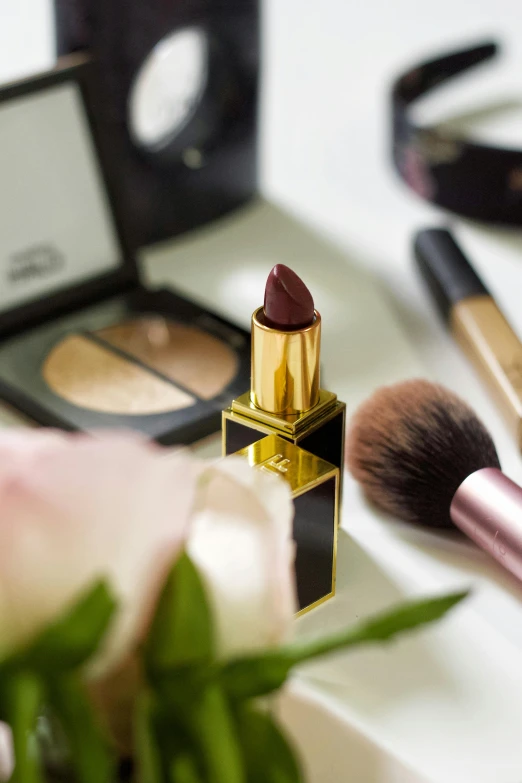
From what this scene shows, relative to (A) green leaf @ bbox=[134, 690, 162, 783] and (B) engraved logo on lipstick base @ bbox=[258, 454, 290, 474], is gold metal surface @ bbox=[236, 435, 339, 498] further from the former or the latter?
(A) green leaf @ bbox=[134, 690, 162, 783]

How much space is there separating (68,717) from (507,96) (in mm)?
852

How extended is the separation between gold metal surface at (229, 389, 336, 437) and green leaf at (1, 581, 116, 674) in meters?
0.25

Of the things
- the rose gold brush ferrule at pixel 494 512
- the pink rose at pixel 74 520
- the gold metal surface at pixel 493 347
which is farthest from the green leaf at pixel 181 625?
the gold metal surface at pixel 493 347

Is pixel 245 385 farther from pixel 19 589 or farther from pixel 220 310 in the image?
pixel 19 589

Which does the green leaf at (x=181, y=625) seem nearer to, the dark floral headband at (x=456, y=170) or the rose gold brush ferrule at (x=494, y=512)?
the rose gold brush ferrule at (x=494, y=512)

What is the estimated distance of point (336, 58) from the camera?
1.03 m

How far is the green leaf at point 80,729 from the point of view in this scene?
7.6 inches

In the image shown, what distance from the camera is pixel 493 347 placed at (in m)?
0.60

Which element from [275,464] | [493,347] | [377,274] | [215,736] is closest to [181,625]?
[215,736]

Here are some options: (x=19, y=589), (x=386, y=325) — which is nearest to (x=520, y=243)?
(x=386, y=325)

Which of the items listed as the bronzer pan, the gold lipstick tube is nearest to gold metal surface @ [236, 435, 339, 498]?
the gold lipstick tube

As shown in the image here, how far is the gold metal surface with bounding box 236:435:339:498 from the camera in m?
0.42

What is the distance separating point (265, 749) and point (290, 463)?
0.22 m

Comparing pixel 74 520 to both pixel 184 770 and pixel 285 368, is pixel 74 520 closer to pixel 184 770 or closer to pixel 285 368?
pixel 184 770
